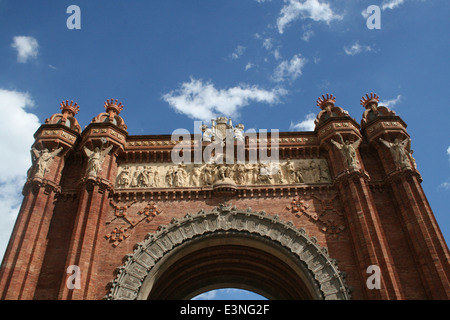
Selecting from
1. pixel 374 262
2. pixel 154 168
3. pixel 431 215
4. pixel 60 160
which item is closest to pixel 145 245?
pixel 154 168

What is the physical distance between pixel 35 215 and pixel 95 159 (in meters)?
3.14

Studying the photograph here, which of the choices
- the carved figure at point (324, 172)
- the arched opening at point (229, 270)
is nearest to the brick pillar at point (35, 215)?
the arched opening at point (229, 270)

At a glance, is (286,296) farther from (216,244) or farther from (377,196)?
(377,196)

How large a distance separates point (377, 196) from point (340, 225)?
2203mm

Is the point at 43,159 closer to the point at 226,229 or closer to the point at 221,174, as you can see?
the point at 221,174

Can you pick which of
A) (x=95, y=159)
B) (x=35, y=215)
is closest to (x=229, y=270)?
(x=95, y=159)

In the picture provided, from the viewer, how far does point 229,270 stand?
17781mm

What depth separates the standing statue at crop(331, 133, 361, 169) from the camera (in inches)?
658

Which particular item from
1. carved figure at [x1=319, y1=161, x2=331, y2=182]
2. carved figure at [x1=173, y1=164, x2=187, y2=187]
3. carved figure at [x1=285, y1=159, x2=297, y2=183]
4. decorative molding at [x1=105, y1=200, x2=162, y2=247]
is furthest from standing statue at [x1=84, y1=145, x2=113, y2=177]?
carved figure at [x1=319, y1=161, x2=331, y2=182]

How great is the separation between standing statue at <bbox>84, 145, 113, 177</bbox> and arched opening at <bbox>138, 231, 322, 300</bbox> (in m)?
4.60

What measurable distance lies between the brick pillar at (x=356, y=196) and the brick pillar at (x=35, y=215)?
11.1 meters

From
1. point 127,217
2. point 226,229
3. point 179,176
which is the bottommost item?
point 226,229

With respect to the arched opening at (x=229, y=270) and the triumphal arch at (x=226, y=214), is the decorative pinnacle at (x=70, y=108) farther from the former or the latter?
the arched opening at (x=229, y=270)

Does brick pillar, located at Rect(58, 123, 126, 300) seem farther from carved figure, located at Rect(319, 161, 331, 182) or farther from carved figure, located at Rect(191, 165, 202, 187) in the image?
carved figure, located at Rect(319, 161, 331, 182)
